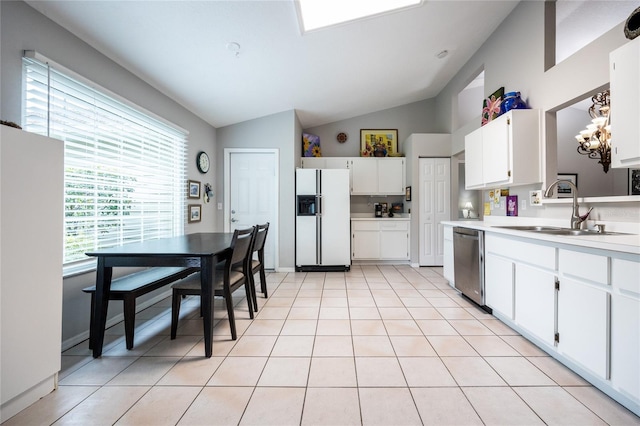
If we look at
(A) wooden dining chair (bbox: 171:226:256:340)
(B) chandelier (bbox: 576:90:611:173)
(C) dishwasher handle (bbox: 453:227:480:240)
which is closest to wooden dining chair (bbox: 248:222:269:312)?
(A) wooden dining chair (bbox: 171:226:256:340)

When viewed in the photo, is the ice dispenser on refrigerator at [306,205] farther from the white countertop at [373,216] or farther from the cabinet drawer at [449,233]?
the cabinet drawer at [449,233]

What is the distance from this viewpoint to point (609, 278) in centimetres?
136

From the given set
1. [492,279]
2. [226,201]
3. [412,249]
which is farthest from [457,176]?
[226,201]

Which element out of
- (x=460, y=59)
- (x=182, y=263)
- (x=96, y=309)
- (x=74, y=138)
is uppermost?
(x=460, y=59)

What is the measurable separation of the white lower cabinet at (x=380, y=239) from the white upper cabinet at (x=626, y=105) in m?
3.24

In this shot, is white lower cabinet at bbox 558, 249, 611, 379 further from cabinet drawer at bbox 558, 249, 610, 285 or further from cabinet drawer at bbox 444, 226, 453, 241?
cabinet drawer at bbox 444, 226, 453, 241

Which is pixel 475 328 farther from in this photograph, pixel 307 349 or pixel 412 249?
pixel 412 249

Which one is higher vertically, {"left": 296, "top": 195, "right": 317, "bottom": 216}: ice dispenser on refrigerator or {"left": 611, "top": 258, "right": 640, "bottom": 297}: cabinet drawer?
{"left": 296, "top": 195, "right": 317, "bottom": 216}: ice dispenser on refrigerator

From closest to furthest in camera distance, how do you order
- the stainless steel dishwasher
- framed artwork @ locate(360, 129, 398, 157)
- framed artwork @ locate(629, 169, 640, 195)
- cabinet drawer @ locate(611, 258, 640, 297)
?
cabinet drawer @ locate(611, 258, 640, 297), the stainless steel dishwasher, framed artwork @ locate(629, 169, 640, 195), framed artwork @ locate(360, 129, 398, 157)

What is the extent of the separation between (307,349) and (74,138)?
2350mm

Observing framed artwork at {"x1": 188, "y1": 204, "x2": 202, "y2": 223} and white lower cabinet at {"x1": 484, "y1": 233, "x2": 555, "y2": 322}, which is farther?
framed artwork at {"x1": 188, "y1": 204, "x2": 202, "y2": 223}

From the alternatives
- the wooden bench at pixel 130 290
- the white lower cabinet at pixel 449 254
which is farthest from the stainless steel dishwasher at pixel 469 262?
the wooden bench at pixel 130 290

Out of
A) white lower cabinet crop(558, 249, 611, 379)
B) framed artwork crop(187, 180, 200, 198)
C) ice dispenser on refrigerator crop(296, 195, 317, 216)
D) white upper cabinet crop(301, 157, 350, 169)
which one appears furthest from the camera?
white upper cabinet crop(301, 157, 350, 169)

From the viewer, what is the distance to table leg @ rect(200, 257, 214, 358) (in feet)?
5.98
